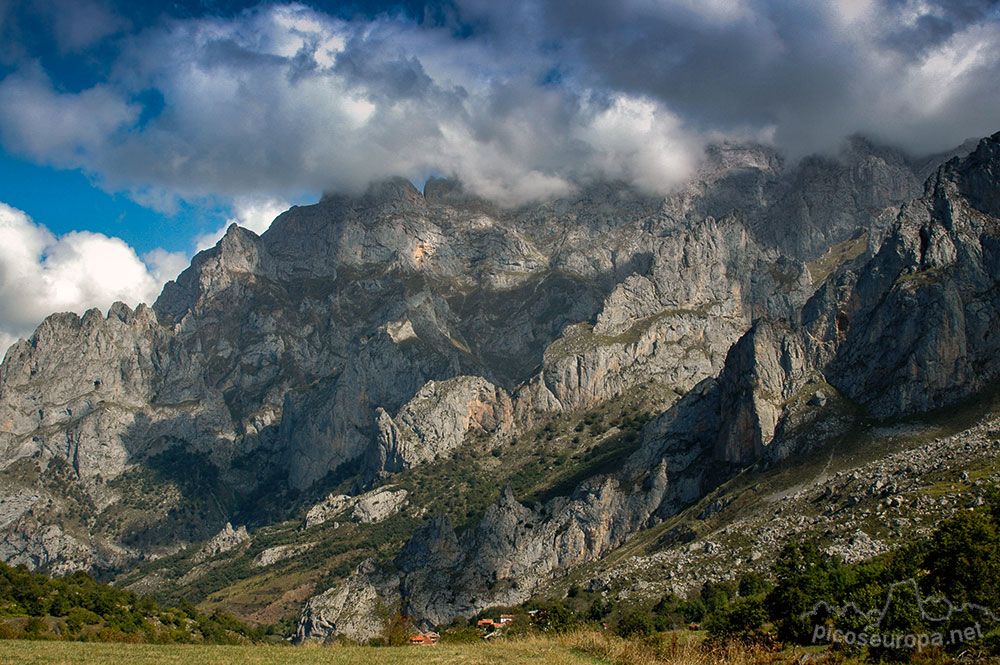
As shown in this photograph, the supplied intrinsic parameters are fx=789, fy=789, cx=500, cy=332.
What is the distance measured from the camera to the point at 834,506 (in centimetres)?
11594

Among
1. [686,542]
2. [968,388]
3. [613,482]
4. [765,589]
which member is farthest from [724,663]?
[613,482]

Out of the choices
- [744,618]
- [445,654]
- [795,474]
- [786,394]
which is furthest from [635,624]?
[786,394]

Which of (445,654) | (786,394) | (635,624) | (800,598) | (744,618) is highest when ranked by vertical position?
(786,394)

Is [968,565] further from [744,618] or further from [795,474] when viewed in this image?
[795,474]

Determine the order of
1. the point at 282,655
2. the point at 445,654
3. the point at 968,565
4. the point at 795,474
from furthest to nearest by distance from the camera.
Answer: the point at 795,474
the point at 968,565
the point at 282,655
the point at 445,654

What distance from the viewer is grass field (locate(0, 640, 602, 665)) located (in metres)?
33.8

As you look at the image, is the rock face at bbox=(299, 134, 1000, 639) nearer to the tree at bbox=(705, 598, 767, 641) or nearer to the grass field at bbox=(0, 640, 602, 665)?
the tree at bbox=(705, 598, 767, 641)

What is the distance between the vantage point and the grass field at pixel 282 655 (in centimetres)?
3378

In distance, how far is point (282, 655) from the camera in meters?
37.7

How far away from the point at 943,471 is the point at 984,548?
211 feet

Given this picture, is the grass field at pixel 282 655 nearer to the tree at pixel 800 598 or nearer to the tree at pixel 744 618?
the tree at pixel 800 598

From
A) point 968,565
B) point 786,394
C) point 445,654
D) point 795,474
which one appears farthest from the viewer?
point 786,394

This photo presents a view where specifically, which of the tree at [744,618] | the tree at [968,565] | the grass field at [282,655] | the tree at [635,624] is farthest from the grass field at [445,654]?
the tree at [635,624]

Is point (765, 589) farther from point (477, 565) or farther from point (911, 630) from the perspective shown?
point (477, 565)
